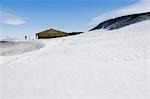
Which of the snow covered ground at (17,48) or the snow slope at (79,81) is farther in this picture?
the snow covered ground at (17,48)

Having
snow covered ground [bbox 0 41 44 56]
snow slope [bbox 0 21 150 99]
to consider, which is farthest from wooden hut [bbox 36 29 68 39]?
snow slope [bbox 0 21 150 99]

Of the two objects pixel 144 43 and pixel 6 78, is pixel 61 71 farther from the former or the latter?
pixel 144 43

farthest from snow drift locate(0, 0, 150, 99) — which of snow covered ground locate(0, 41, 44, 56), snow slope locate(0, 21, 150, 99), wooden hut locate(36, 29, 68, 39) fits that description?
wooden hut locate(36, 29, 68, 39)

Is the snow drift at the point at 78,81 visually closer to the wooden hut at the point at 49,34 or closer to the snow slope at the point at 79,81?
the snow slope at the point at 79,81

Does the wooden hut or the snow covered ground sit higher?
the wooden hut

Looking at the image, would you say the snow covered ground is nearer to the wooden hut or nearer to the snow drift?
the snow drift

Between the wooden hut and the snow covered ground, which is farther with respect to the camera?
the wooden hut

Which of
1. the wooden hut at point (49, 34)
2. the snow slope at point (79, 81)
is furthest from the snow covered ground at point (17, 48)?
the wooden hut at point (49, 34)

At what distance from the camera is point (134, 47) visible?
10641mm

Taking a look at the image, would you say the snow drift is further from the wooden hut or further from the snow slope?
the wooden hut

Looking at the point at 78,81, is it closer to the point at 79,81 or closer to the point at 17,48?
the point at 79,81

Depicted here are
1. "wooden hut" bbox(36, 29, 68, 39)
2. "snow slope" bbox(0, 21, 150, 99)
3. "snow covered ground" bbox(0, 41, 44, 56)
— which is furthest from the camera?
"wooden hut" bbox(36, 29, 68, 39)

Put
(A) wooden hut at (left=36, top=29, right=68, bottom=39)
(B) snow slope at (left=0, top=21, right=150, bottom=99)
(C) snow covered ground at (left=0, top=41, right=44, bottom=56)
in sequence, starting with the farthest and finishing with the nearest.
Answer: (A) wooden hut at (left=36, top=29, right=68, bottom=39), (C) snow covered ground at (left=0, top=41, right=44, bottom=56), (B) snow slope at (left=0, top=21, right=150, bottom=99)

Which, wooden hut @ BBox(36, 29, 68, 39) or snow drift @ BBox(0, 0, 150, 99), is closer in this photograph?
snow drift @ BBox(0, 0, 150, 99)
